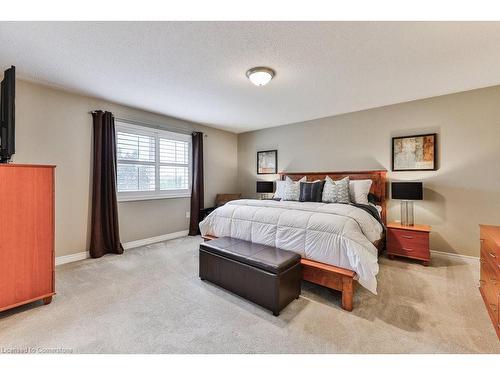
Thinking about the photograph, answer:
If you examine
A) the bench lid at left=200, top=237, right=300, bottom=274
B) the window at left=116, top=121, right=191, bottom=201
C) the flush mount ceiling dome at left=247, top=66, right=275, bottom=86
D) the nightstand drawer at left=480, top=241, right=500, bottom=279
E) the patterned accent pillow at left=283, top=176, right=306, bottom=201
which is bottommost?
the bench lid at left=200, top=237, right=300, bottom=274

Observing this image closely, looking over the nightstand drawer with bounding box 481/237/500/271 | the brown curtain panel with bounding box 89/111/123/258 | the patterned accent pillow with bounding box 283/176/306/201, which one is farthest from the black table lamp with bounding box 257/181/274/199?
the nightstand drawer with bounding box 481/237/500/271

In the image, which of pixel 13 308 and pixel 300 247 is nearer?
pixel 13 308

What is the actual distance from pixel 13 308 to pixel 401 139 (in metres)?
5.06

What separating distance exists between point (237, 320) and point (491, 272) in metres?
2.08

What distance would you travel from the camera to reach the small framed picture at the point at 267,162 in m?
5.13

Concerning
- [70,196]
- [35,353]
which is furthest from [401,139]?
[70,196]

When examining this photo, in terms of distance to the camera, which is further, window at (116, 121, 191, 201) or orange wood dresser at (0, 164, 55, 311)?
window at (116, 121, 191, 201)

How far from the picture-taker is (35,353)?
1.47 meters

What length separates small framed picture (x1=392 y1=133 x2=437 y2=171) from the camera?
338cm

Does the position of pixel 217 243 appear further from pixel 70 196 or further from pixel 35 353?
pixel 70 196

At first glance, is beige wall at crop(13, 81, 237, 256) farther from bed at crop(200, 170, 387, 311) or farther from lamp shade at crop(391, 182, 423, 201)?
lamp shade at crop(391, 182, 423, 201)

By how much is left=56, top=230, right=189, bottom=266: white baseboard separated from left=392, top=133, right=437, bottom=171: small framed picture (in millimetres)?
4046

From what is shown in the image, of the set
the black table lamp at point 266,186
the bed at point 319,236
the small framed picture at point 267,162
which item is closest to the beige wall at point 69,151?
the bed at point 319,236

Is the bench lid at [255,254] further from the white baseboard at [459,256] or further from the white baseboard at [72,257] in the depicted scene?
the white baseboard at [459,256]
